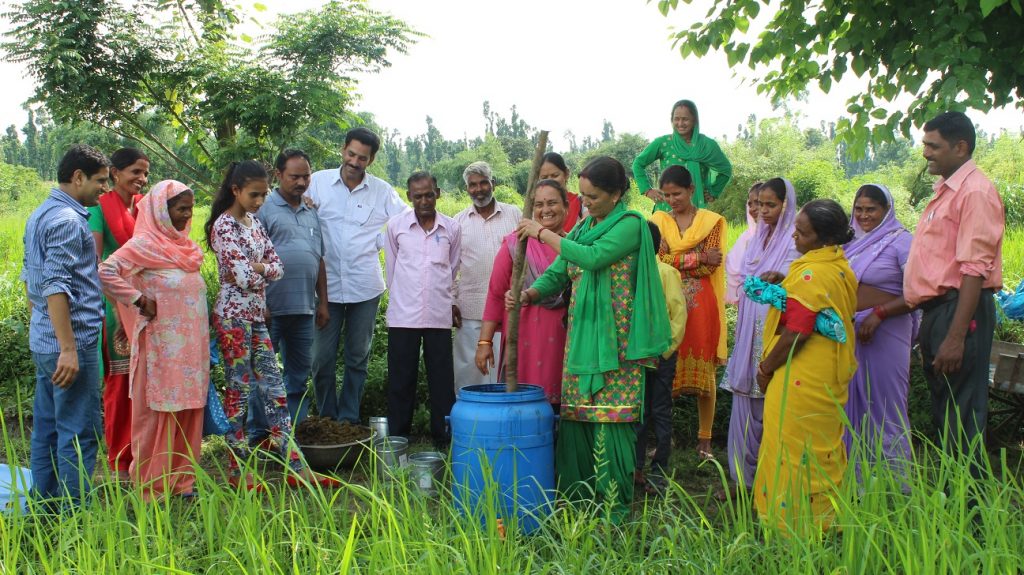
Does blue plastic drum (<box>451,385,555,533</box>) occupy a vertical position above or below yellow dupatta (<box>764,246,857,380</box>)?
below

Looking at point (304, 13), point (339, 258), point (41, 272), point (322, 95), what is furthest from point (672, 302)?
point (304, 13)

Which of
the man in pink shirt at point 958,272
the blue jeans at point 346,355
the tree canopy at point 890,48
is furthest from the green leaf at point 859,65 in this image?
the blue jeans at point 346,355

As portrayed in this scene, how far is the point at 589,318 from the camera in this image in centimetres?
354

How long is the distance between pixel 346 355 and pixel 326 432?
2.44ft

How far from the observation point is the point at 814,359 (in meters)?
3.32

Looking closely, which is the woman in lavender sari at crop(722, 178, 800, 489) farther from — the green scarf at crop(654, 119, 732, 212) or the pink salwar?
the pink salwar

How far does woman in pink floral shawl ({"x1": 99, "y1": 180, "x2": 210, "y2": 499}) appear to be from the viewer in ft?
12.7

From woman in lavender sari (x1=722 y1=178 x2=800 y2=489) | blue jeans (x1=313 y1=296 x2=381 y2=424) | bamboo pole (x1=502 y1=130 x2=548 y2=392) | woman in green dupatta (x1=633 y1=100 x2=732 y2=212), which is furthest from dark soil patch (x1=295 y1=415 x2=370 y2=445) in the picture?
woman in green dupatta (x1=633 y1=100 x2=732 y2=212)

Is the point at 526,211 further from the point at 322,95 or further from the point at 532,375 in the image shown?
the point at 322,95

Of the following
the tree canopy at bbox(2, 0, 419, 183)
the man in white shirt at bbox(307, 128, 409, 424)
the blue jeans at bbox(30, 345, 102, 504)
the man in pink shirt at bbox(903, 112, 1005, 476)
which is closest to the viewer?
the man in pink shirt at bbox(903, 112, 1005, 476)

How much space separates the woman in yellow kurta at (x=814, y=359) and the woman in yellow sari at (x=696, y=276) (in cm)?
137

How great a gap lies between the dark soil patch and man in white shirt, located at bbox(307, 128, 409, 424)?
299mm

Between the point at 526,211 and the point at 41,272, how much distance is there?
2212 millimetres

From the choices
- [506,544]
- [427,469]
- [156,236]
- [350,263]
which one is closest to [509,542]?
[506,544]
